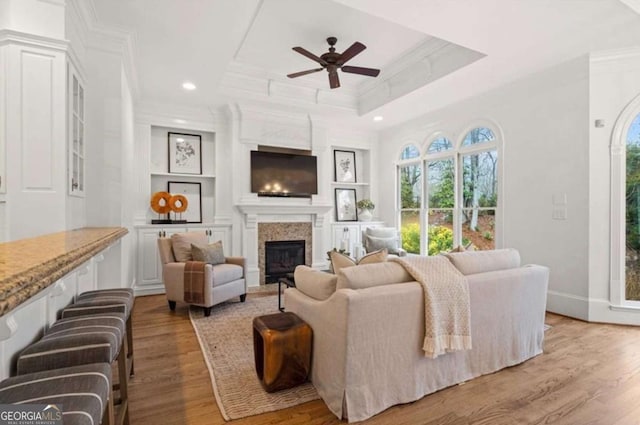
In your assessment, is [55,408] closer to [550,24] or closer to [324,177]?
[550,24]

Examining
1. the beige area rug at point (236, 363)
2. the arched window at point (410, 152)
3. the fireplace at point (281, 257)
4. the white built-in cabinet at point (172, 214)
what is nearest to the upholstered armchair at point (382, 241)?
the fireplace at point (281, 257)

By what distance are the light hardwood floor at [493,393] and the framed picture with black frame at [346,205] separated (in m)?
3.95

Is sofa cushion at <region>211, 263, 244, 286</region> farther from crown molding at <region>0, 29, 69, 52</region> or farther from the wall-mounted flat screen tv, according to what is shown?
crown molding at <region>0, 29, 69, 52</region>

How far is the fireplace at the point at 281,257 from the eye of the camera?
17.4 feet

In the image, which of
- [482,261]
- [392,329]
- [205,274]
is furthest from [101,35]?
[482,261]

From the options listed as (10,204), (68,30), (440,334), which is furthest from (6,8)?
(440,334)

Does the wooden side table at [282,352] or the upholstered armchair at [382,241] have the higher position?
the upholstered armchair at [382,241]

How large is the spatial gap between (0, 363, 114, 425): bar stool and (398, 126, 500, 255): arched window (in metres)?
3.94

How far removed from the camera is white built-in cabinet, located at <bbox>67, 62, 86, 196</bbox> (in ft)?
7.87

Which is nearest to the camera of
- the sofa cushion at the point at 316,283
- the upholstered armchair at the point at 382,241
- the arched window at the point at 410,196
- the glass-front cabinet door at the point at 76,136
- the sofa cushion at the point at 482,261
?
the sofa cushion at the point at 316,283

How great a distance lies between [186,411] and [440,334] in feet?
5.23

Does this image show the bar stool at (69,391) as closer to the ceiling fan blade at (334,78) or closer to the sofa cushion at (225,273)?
the sofa cushion at (225,273)

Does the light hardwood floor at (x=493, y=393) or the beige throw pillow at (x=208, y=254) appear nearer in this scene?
the light hardwood floor at (x=493, y=393)

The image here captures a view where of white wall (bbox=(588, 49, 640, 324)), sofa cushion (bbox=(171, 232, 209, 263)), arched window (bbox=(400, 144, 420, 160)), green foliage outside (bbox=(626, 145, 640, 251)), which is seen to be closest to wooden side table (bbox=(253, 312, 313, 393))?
sofa cushion (bbox=(171, 232, 209, 263))
